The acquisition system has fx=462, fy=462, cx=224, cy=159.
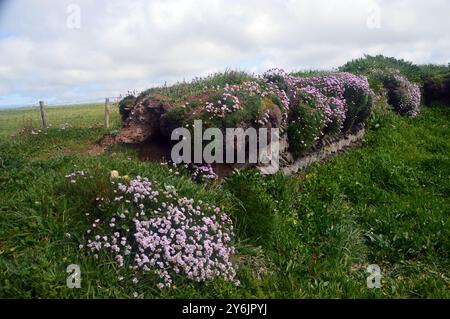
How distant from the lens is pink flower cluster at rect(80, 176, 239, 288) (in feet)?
17.6

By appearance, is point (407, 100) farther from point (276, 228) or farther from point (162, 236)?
point (162, 236)

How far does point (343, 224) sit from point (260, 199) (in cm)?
168

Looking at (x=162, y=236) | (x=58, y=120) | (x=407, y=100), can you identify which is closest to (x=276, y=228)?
(x=162, y=236)

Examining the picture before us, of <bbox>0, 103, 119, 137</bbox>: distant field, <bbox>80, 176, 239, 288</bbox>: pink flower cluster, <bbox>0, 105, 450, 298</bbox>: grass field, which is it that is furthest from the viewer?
<bbox>0, 103, 119, 137</bbox>: distant field

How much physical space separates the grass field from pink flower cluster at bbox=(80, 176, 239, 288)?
0.16 meters

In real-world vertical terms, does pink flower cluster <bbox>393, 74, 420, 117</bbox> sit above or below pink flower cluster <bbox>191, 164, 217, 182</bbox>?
above

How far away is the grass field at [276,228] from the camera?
5.20m

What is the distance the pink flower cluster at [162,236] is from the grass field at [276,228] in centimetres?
16

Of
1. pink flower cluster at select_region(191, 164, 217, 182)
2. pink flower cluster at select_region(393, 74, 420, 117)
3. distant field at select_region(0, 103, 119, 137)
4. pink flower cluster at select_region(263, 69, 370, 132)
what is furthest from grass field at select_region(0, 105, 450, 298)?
pink flower cluster at select_region(393, 74, 420, 117)

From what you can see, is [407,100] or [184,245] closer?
[184,245]

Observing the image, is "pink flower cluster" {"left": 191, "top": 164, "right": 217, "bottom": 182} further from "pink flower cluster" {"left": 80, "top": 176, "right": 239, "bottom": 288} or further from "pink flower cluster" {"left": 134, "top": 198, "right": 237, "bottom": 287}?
"pink flower cluster" {"left": 134, "top": 198, "right": 237, "bottom": 287}

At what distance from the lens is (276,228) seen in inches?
274

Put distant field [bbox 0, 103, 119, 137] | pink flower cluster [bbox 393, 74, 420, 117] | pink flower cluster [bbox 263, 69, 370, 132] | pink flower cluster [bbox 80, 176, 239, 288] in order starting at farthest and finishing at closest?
pink flower cluster [bbox 393, 74, 420, 117]
distant field [bbox 0, 103, 119, 137]
pink flower cluster [bbox 263, 69, 370, 132]
pink flower cluster [bbox 80, 176, 239, 288]

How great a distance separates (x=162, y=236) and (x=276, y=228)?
6.51 feet
